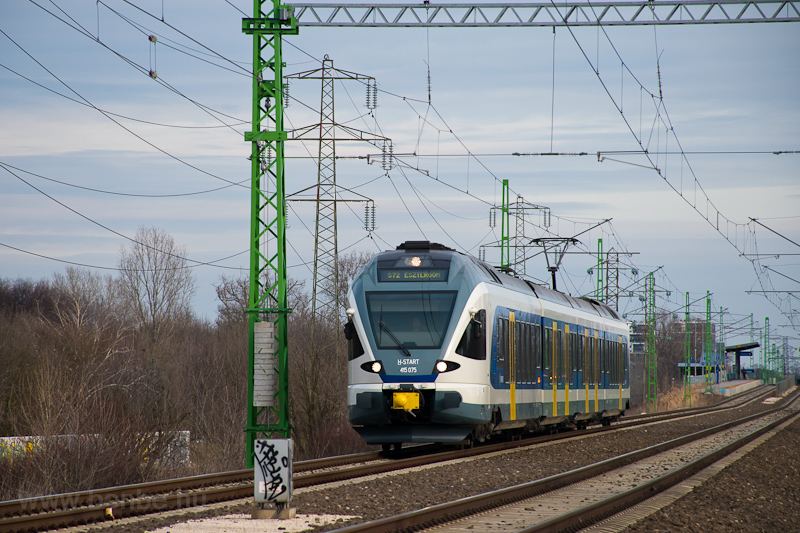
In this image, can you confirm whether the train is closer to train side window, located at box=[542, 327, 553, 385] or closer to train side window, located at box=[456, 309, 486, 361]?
train side window, located at box=[456, 309, 486, 361]

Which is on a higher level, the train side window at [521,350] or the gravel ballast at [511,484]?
the train side window at [521,350]

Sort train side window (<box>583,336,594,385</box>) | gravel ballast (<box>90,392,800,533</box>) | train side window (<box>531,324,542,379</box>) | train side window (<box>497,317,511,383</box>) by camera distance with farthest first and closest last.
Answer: train side window (<box>583,336,594,385</box>) → train side window (<box>531,324,542,379</box>) → train side window (<box>497,317,511,383</box>) → gravel ballast (<box>90,392,800,533</box>)

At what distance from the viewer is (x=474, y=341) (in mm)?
17969

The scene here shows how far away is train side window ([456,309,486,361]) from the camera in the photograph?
17.8 metres

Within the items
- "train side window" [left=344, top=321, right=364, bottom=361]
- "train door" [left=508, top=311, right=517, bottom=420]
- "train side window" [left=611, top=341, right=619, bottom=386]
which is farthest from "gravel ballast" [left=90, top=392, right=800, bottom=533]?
"train side window" [left=611, top=341, right=619, bottom=386]

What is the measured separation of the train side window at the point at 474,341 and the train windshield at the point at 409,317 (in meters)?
0.39

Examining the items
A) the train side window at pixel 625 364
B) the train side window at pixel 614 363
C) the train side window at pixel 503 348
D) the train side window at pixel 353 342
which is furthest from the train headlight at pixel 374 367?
the train side window at pixel 625 364

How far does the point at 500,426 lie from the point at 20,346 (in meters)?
20.3

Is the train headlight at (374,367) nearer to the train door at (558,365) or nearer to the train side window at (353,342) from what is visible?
the train side window at (353,342)

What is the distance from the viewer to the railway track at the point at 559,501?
1011 cm

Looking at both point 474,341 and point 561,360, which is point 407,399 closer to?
point 474,341

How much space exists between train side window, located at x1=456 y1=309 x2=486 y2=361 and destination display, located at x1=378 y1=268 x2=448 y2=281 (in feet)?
3.29

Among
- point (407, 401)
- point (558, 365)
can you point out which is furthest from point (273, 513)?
point (558, 365)

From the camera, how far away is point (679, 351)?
12788cm
